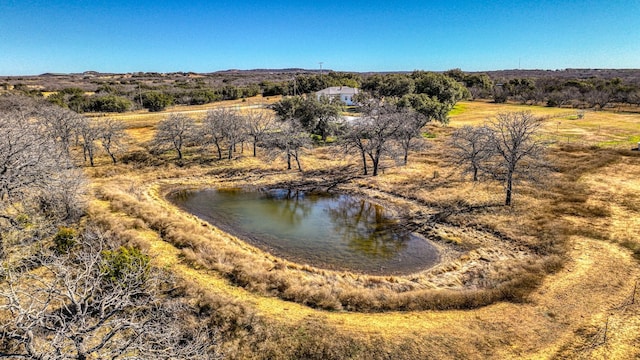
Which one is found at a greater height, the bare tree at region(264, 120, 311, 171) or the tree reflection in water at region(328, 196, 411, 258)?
the bare tree at region(264, 120, 311, 171)

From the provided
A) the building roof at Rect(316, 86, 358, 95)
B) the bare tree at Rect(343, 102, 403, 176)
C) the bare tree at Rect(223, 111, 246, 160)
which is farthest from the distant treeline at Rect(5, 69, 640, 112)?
the bare tree at Rect(223, 111, 246, 160)

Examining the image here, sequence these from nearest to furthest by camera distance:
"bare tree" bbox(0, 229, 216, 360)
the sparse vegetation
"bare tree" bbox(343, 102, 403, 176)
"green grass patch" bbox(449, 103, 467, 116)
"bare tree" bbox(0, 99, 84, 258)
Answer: "bare tree" bbox(0, 229, 216, 360), the sparse vegetation, "bare tree" bbox(0, 99, 84, 258), "bare tree" bbox(343, 102, 403, 176), "green grass patch" bbox(449, 103, 467, 116)

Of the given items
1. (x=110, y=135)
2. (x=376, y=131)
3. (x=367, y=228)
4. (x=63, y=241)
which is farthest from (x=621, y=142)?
(x=110, y=135)

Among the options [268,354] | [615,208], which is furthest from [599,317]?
[615,208]

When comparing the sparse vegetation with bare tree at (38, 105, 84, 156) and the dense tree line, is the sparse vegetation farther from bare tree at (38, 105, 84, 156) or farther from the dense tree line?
bare tree at (38, 105, 84, 156)

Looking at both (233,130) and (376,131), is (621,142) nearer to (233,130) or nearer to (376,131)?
(376,131)

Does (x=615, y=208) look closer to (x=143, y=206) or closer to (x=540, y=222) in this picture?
(x=540, y=222)

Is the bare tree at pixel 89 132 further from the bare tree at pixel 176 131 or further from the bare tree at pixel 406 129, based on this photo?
the bare tree at pixel 406 129
